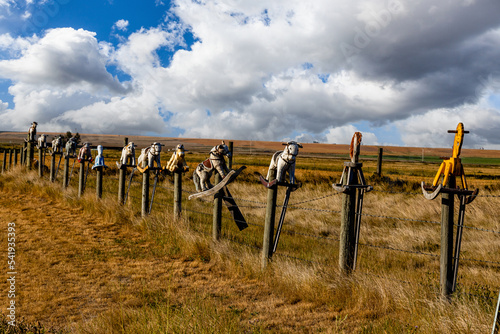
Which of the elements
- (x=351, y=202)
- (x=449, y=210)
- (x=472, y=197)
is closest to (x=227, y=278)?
(x=351, y=202)

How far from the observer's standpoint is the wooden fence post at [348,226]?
434 centimetres

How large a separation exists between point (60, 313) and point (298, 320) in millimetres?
2865

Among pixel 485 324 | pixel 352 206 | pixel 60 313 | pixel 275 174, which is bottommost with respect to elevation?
pixel 60 313

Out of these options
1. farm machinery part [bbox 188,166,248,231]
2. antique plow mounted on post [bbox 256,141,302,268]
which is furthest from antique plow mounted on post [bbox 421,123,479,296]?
farm machinery part [bbox 188,166,248,231]

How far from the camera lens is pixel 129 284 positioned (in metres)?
4.73

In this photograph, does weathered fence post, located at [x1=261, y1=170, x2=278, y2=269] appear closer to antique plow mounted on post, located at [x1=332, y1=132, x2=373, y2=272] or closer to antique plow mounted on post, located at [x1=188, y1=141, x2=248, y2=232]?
antique plow mounted on post, located at [x1=188, y1=141, x2=248, y2=232]

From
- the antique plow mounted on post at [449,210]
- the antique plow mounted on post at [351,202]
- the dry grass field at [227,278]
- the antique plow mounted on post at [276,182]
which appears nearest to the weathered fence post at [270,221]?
the antique plow mounted on post at [276,182]

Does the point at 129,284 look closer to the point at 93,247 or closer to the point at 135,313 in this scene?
the point at 135,313

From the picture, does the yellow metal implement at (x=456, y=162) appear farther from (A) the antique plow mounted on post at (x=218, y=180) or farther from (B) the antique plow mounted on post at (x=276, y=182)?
(A) the antique plow mounted on post at (x=218, y=180)

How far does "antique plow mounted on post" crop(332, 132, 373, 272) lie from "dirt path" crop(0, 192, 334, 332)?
2.72ft

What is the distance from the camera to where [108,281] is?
4.83 m

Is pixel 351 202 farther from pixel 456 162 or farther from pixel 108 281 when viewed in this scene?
pixel 108 281

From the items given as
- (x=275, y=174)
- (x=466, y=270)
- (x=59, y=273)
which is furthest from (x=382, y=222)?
(x=59, y=273)

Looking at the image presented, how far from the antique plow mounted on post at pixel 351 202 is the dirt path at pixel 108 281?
830 millimetres
